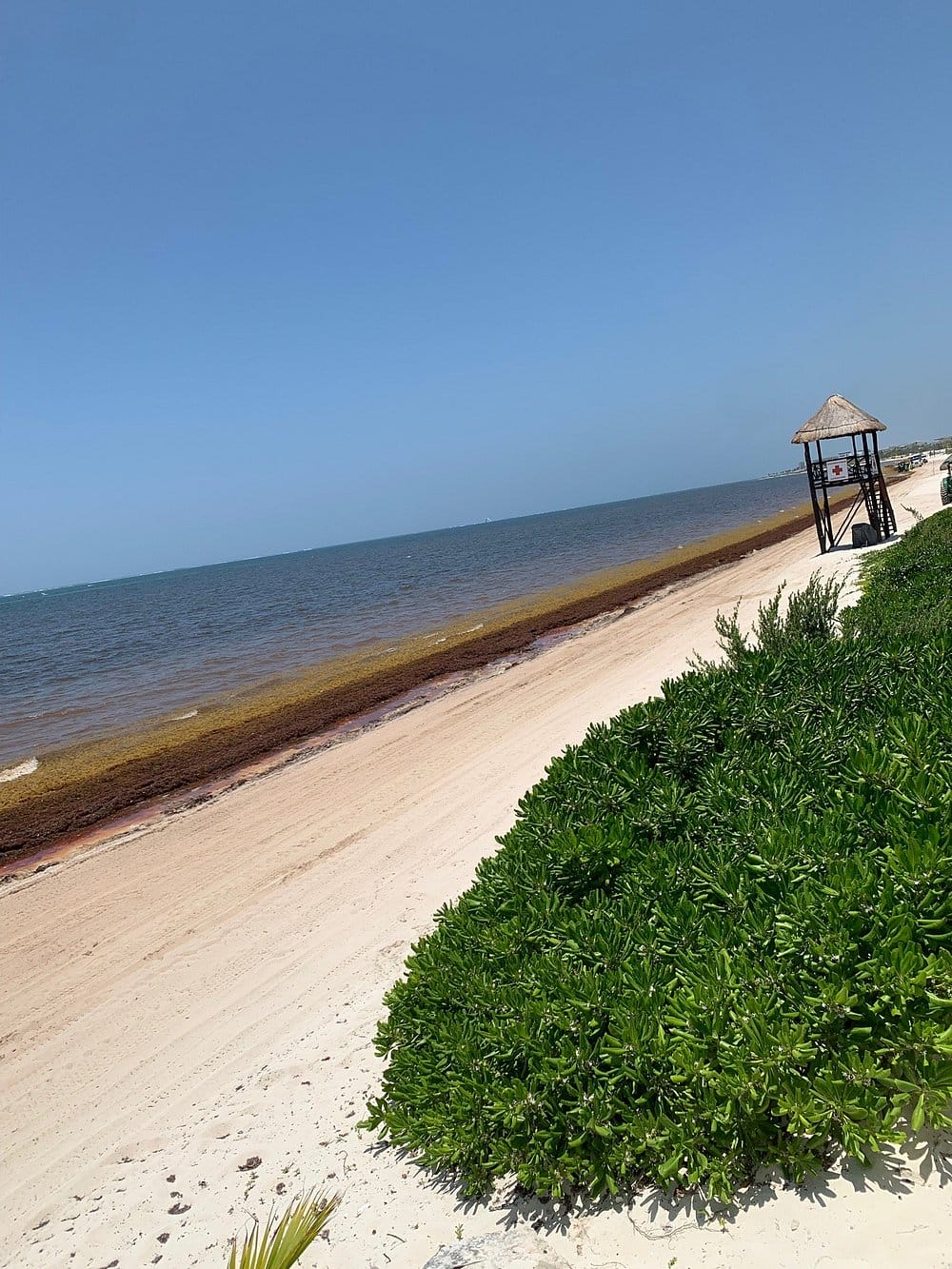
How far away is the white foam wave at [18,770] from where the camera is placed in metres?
14.8

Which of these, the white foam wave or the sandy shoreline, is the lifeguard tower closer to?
the sandy shoreline

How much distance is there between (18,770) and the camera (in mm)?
15336

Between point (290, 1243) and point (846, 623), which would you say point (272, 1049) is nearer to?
point (290, 1243)

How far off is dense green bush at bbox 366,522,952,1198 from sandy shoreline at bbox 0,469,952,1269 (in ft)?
0.57

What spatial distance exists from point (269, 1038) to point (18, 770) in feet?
44.2

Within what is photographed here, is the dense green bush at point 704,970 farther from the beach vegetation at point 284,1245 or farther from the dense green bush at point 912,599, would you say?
the dense green bush at point 912,599

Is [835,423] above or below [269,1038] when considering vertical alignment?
above

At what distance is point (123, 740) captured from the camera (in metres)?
16.4

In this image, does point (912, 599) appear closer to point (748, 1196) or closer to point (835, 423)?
point (748, 1196)

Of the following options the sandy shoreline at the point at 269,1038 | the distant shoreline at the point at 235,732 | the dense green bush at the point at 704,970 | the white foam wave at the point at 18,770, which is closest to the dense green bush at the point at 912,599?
the dense green bush at the point at 704,970

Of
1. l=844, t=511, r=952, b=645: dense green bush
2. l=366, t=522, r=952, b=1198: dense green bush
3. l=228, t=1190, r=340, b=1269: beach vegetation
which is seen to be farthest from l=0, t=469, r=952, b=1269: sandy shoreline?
l=844, t=511, r=952, b=645: dense green bush

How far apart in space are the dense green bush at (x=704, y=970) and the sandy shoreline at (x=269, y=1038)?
174 millimetres

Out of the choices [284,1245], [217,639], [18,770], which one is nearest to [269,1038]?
[284,1245]

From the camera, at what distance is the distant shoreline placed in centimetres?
1155
